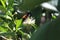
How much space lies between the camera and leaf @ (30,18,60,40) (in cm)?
27

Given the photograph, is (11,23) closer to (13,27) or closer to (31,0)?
(13,27)

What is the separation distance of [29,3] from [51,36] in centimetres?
6

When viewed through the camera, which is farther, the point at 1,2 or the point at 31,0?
the point at 1,2

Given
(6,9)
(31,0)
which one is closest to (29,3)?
(31,0)

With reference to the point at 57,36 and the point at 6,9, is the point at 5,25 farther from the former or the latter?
the point at 57,36

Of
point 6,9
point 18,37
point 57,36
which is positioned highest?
point 57,36

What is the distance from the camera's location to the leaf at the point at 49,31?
0.27 meters

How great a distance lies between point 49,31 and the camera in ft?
0.88

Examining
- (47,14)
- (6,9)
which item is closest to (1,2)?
(6,9)

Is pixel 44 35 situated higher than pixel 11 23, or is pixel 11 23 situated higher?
pixel 44 35

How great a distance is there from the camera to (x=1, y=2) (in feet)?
3.20

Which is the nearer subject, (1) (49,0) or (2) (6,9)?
(1) (49,0)

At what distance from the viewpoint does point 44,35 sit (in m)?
0.27

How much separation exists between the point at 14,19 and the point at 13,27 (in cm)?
5
